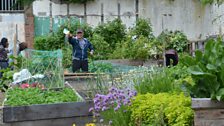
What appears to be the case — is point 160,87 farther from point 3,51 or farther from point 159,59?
point 159,59

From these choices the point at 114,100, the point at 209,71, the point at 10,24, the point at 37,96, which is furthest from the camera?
the point at 10,24

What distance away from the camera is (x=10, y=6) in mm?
20016

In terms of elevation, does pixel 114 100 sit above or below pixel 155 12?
below

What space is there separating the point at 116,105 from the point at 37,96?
81.4 inches

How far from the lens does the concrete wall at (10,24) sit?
65.1 ft

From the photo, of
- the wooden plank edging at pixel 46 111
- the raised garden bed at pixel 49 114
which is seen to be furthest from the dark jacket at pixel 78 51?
the wooden plank edging at pixel 46 111

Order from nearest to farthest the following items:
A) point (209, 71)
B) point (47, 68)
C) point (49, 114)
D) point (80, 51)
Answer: point (209, 71) < point (49, 114) < point (47, 68) < point (80, 51)

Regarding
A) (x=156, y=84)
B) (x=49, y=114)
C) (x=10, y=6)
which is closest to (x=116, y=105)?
(x=156, y=84)

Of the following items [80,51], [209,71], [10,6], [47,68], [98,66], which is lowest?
[98,66]

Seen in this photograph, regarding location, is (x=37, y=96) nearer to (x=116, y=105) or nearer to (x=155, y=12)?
(x=116, y=105)

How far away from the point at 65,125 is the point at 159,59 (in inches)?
390

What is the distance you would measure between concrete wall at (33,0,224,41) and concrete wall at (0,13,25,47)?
752mm

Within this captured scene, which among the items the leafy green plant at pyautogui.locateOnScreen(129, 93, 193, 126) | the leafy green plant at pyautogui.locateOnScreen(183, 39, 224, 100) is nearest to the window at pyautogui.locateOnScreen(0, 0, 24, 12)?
the leafy green plant at pyautogui.locateOnScreen(129, 93, 193, 126)

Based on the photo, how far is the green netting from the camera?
360 inches
